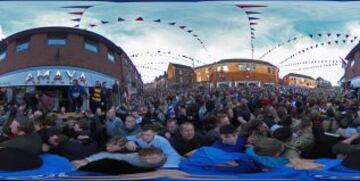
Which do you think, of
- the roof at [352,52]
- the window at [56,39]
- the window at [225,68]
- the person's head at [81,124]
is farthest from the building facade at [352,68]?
the window at [56,39]

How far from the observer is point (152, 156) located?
12.6 feet

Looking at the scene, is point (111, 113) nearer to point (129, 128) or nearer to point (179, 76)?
point (129, 128)

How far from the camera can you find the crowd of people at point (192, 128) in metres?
3.84

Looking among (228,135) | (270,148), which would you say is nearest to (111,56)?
(228,135)

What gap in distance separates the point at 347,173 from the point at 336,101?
0.88 m

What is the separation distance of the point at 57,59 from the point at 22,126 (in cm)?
51

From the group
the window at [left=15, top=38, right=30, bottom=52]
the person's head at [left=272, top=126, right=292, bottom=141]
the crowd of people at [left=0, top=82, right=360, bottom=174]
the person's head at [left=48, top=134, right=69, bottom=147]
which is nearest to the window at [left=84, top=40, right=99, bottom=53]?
the crowd of people at [left=0, top=82, right=360, bottom=174]

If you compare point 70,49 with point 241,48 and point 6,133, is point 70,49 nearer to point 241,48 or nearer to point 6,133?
point 6,133

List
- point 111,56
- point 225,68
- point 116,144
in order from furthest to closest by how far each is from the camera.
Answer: point 225,68 → point 111,56 → point 116,144

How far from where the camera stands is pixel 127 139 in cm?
393

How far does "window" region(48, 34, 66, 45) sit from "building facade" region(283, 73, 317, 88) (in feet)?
5.20

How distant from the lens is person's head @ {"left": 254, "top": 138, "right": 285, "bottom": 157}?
3809 millimetres

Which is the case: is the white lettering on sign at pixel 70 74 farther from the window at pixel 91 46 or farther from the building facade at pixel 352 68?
the building facade at pixel 352 68

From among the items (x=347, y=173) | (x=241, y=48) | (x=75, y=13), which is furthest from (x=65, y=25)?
(x=347, y=173)
